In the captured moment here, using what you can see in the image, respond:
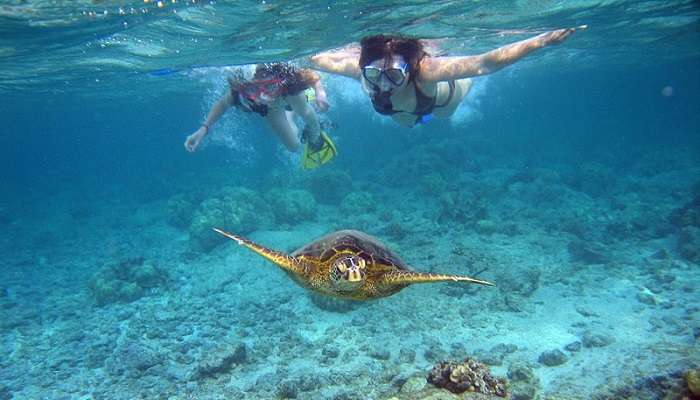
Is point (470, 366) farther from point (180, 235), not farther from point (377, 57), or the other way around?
point (180, 235)

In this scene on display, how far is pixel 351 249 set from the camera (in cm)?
458

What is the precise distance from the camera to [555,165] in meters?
28.8

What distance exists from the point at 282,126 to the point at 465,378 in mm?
9306

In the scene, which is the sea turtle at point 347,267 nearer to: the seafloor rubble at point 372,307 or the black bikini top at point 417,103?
the seafloor rubble at point 372,307

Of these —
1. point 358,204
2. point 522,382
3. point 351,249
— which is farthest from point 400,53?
point 358,204

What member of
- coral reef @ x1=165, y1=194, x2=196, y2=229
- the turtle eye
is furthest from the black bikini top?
coral reef @ x1=165, y1=194, x2=196, y2=229

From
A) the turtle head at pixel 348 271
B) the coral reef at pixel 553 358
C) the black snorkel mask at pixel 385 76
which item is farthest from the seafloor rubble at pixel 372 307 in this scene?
the black snorkel mask at pixel 385 76

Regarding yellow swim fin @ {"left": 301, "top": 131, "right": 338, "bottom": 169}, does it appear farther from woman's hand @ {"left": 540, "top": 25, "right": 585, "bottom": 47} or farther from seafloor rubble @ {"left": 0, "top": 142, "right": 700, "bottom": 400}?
woman's hand @ {"left": 540, "top": 25, "right": 585, "bottom": 47}

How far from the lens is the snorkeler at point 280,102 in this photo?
9.03m

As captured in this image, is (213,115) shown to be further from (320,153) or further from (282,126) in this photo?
(320,153)

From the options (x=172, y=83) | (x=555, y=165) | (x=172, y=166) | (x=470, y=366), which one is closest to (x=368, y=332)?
(x=470, y=366)

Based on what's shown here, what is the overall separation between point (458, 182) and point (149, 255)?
16234mm

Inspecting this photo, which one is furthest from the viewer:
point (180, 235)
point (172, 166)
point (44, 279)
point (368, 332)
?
point (172, 166)

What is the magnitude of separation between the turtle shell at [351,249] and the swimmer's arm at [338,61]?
27.2ft
